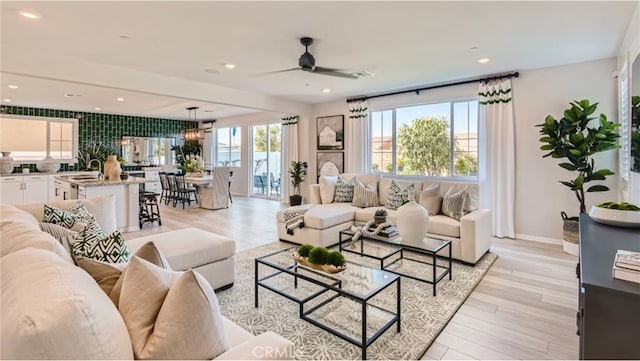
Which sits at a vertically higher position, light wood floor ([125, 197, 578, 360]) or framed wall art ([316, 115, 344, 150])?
framed wall art ([316, 115, 344, 150])

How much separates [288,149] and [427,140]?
3.57 m


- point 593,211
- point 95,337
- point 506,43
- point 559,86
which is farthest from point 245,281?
point 559,86

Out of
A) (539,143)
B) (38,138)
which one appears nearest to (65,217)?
(539,143)

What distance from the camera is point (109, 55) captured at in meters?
3.90

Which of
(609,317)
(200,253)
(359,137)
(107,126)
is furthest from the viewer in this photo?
(107,126)

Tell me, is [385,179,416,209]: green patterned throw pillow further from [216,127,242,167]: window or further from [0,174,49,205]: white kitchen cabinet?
[0,174,49,205]: white kitchen cabinet

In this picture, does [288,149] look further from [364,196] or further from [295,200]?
[364,196]

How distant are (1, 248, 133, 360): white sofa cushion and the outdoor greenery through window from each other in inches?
216

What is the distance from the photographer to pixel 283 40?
344cm

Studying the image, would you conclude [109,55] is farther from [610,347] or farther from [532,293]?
[532,293]

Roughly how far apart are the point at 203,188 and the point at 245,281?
16.2ft

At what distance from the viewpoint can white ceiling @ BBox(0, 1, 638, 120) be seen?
2.74m

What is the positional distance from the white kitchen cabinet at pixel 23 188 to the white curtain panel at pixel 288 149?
549cm

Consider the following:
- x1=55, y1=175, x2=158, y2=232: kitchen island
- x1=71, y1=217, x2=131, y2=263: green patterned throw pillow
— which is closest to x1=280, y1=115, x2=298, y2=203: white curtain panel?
x1=55, y1=175, x2=158, y2=232: kitchen island
